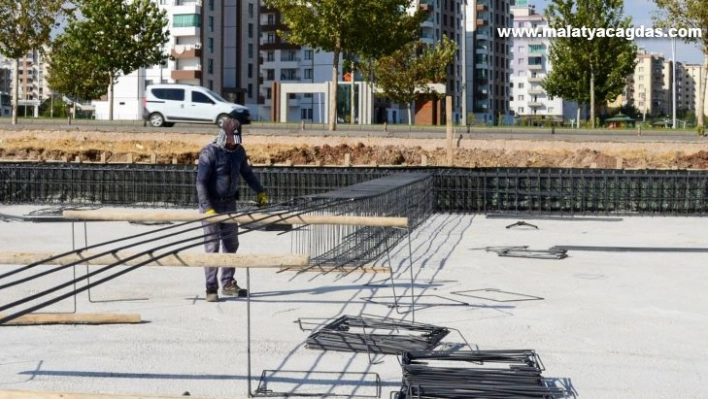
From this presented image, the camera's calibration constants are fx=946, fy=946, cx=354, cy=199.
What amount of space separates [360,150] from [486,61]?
287 ft

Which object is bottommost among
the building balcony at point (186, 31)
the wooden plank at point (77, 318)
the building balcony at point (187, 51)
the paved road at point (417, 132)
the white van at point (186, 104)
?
the wooden plank at point (77, 318)

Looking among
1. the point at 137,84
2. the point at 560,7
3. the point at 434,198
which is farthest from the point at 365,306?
the point at 137,84

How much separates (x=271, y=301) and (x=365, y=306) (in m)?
1.25

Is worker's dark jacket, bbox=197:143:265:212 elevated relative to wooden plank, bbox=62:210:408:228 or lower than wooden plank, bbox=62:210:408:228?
elevated

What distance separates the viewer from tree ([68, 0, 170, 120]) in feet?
200

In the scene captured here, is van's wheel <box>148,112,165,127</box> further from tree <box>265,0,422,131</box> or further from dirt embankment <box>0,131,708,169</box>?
tree <box>265,0,422,131</box>

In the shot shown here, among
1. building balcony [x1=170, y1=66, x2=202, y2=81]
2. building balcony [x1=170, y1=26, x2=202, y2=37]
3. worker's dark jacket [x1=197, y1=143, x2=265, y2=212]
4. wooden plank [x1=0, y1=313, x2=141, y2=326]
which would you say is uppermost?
building balcony [x1=170, y1=26, x2=202, y2=37]

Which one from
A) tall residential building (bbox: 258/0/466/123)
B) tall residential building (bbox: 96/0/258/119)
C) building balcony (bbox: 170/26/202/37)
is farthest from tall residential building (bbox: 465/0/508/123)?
building balcony (bbox: 170/26/202/37)

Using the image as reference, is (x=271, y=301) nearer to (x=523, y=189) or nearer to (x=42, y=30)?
(x=523, y=189)

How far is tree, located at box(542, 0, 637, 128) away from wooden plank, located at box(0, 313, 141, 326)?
150 feet

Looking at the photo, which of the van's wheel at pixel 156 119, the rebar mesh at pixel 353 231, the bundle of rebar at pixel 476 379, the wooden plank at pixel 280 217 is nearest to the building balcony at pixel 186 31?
the van's wheel at pixel 156 119

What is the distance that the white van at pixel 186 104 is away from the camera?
42.4 meters

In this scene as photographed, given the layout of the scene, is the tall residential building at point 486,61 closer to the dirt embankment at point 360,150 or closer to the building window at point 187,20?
the building window at point 187,20

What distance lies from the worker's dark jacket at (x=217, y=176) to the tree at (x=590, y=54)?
1734 inches
